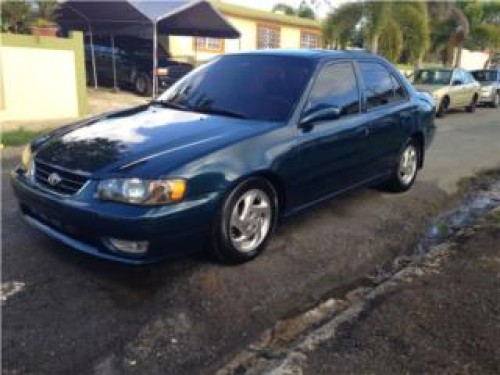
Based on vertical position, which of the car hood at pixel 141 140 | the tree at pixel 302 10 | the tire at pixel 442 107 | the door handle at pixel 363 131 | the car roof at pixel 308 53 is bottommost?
the tire at pixel 442 107

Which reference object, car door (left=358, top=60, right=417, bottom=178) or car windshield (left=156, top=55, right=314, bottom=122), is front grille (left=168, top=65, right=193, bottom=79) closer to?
car door (left=358, top=60, right=417, bottom=178)

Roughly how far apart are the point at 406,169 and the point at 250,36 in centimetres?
2187

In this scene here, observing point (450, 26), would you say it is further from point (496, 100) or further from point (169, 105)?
point (169, 105)

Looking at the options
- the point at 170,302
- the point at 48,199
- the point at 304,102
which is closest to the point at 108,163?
the point at 48,199

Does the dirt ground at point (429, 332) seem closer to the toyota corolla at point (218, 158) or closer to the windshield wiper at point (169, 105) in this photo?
the toyota corolla at point (218, 158)

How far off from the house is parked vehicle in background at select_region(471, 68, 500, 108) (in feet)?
33.6

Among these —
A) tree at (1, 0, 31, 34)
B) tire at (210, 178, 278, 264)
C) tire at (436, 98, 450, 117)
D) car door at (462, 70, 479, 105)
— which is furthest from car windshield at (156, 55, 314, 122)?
car door at (462, 70, 479, 105)

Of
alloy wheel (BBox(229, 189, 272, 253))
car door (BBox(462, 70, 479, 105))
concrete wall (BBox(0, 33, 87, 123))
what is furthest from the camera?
car door (BBox(462, 70, 479, 105))

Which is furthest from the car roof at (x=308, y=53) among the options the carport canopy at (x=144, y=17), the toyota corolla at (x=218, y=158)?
the carport canopy at (x=144, y=17)

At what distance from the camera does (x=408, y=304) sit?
12.2 ft

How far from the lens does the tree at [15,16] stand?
1216 centimetres

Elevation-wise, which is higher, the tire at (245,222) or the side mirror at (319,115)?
the side mirror at (319,115)

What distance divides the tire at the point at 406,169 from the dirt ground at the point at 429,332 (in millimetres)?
2257

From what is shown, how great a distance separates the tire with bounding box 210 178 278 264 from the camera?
408cm
